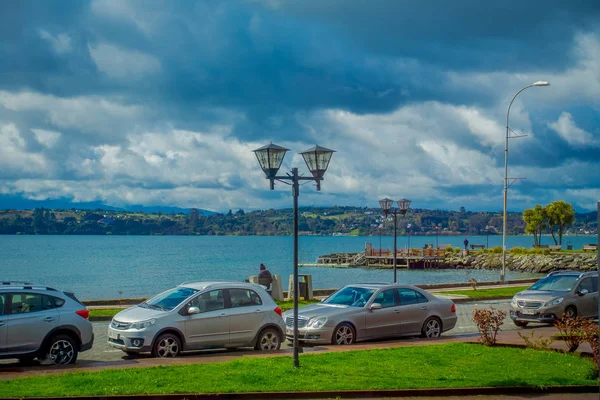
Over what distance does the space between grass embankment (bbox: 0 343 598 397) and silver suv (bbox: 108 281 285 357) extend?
1975mm

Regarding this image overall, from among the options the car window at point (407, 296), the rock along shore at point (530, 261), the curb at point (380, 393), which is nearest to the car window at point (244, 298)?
the car window at point (407, 296)

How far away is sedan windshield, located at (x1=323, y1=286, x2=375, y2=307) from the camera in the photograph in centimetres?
1812

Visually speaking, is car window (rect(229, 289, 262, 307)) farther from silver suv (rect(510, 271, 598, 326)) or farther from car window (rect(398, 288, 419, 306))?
silver suv (rect(510, 271, 598, 326))

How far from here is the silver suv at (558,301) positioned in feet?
69.3

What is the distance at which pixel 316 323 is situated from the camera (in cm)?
1719

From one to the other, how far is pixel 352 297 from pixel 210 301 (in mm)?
4248

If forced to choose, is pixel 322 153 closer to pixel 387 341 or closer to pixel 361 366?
pixel 361 366

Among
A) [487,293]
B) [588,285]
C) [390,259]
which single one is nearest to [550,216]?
[390,259]

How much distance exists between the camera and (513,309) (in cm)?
2178

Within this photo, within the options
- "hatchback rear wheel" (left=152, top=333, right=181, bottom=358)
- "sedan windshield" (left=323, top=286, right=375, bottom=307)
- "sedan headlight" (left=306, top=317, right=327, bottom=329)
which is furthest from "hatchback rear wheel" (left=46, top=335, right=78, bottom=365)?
"sedan windshield" (left=323, top=286, right=375, bottom=307)

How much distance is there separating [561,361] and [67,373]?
9.40 metres

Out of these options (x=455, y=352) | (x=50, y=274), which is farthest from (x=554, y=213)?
(x=455, y=352)

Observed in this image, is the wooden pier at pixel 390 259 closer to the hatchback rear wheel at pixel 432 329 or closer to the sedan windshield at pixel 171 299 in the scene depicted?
the hatchback rear wheel at pixel 432 329

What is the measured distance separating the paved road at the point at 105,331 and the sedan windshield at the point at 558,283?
160 centimetres
